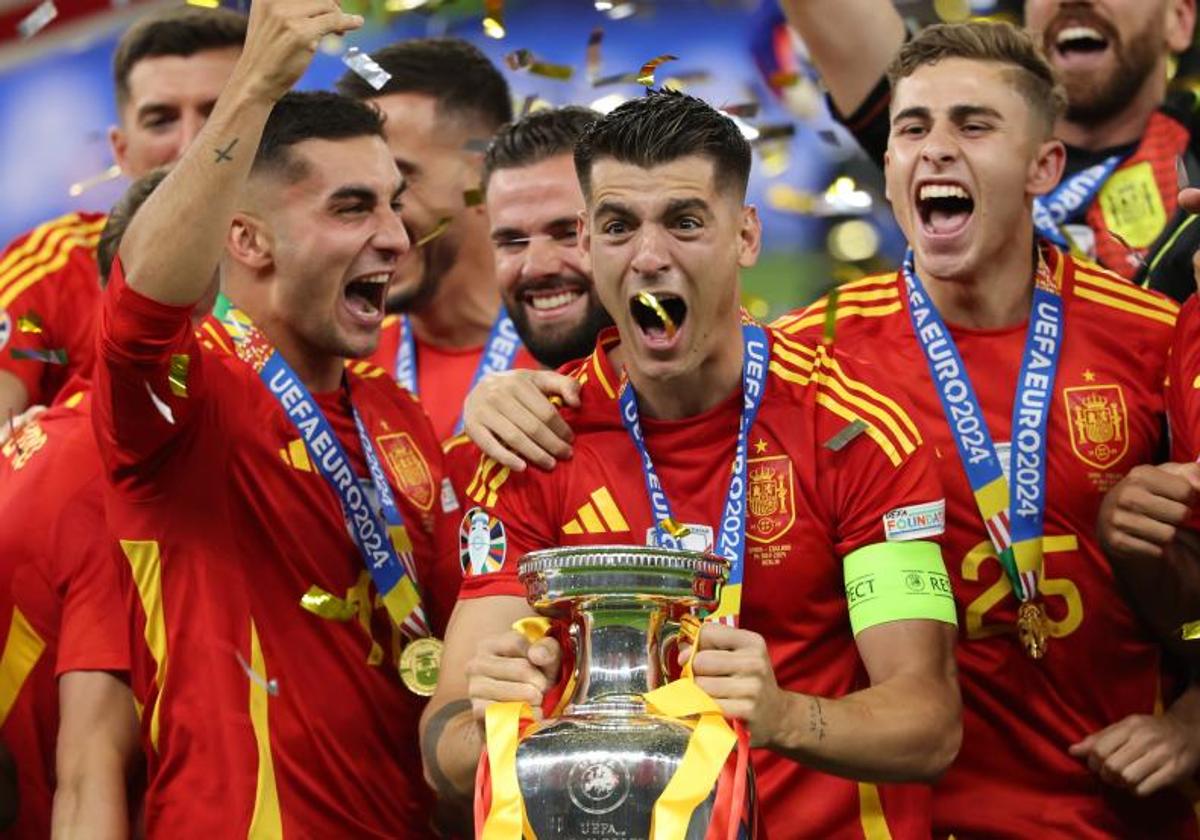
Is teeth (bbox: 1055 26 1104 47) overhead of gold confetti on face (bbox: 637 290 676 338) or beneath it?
overhead

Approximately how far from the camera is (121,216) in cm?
462

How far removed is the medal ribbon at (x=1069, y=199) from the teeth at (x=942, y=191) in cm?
67

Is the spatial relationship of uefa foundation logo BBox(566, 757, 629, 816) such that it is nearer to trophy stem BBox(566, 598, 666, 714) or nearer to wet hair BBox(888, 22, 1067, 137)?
trophy stem BBox(566, 598, 666, 714)

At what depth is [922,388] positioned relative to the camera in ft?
14.0

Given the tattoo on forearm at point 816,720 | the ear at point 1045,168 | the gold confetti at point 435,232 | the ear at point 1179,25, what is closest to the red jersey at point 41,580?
the gold confetti at point 435,232

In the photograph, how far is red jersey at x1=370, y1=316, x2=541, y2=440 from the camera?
5.52 m

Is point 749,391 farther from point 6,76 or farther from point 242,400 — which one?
point 6,76

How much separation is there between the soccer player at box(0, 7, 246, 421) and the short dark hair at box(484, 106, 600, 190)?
938 millimetres

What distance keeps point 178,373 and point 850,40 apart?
1.84 m

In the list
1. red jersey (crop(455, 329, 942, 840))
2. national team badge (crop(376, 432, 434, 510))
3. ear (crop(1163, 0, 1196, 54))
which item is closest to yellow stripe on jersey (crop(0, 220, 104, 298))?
A: national team badge (crop(376, 432, 434, 510))

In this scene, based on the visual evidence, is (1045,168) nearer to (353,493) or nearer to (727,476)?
(727,476)

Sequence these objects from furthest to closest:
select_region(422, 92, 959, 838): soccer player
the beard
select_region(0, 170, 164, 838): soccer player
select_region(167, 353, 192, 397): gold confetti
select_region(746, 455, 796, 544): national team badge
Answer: the beard < select_region(0, 170, 164, 838): soccer player < select_region(167, 353, 192, 397): gold confetti < select_region(746, 455, 796, 544): national team badge < select_region(422, 92, 959, 838): soccer player

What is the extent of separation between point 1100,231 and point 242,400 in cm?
212

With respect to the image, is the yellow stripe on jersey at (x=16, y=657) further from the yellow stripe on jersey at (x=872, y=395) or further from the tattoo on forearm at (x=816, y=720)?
the tattoo on forearm at (x=816, y=720)
